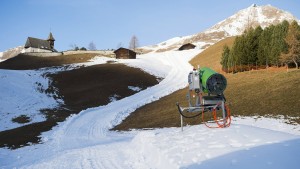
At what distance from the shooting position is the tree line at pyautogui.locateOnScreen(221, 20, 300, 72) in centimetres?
4559

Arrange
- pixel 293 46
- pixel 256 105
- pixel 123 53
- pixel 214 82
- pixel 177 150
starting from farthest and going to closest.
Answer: pixel 123 53 → pixel 293 46 → pixel 256 105 → pixel 214 82 → pixel 177 150

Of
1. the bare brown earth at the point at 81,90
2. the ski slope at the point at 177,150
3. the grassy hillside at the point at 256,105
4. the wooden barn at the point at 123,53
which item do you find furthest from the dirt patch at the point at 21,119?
the wooden barn at the point at 123,53

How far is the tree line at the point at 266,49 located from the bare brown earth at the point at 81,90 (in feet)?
52.6

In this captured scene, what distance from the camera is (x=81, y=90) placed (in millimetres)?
49281

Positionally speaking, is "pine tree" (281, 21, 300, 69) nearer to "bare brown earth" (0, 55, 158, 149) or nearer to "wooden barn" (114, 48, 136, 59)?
"bare brown earth" (0, 55, 158, 149)

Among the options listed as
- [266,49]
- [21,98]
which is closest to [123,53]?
[266,49]

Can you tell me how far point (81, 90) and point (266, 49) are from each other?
3180cm

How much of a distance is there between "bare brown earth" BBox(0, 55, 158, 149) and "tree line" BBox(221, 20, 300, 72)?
52.6 feet

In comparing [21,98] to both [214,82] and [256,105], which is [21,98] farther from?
[214,82]

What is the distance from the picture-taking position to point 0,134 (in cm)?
2552

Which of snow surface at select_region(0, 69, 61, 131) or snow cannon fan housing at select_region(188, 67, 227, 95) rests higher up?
snow cannon fan housing at select_region(188, 67, 227, 95)

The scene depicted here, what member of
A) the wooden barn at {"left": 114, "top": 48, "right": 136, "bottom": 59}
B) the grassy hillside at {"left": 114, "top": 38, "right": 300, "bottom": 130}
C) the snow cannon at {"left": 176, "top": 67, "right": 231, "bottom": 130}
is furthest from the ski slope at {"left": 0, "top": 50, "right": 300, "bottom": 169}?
the wooden barn at {"left": 114, "top": 48, "right": 136, "bottom": 59}

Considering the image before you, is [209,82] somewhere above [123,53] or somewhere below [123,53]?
below

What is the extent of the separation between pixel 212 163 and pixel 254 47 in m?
50.0
